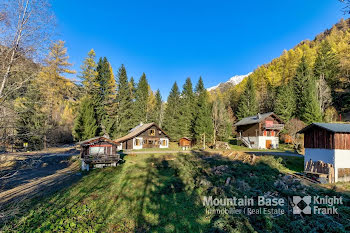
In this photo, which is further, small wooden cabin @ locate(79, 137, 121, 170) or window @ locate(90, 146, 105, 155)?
window @ locate(90, 146, 105, 155)

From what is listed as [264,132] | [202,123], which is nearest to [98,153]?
[202,123]

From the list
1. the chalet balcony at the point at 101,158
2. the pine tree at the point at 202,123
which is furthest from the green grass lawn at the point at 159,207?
the pine tree at the point at 202,123

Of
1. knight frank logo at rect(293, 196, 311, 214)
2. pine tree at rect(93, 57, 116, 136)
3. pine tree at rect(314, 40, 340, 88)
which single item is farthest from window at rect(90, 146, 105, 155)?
pine tree at rect(314, 40, 340, 88)

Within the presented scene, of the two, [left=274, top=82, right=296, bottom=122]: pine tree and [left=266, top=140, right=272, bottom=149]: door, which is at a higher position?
[left=274, top=82, right=296, bottom=122]: pine tree

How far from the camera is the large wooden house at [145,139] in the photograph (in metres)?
39.3

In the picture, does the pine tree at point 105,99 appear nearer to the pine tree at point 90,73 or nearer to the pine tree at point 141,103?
the pine tree at point 90,73

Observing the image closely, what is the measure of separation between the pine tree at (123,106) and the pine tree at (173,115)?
38.4 ft

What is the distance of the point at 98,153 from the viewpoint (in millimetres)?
24594

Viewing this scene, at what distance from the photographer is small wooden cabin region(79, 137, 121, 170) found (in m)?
23.2

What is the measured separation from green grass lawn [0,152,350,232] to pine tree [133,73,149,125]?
32.3 m

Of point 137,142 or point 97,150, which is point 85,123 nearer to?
point 137,142

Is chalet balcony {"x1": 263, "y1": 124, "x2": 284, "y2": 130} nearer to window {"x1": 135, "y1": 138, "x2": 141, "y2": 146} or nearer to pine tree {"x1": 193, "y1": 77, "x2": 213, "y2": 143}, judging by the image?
pine tree {"x1": 193, "y1": 77, "x2": 213, "y2": 143}

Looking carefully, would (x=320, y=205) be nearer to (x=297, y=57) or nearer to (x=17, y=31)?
(x=17, y=31)

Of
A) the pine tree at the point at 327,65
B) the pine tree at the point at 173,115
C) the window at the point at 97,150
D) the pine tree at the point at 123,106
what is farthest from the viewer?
the pine tree at the point at 173,115
